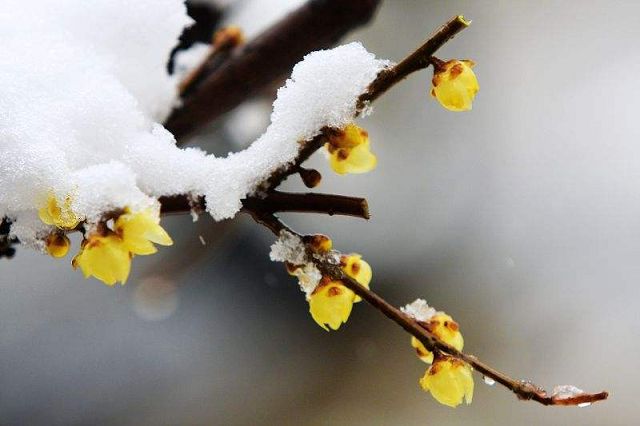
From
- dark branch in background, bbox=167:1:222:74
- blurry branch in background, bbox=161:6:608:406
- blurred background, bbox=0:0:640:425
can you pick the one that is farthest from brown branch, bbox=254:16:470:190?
blurred background, bbox=0:0:640:425

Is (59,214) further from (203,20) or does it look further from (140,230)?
(203,20)

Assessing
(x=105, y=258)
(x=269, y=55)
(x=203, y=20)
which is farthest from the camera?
(x=203, y=20)

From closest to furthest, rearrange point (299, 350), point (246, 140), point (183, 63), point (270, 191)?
1. point (270, 191)
2. point (183, 63)
3. point (246, 140)
4. point (299, 350)

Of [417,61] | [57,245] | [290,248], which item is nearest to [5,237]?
[57,245]

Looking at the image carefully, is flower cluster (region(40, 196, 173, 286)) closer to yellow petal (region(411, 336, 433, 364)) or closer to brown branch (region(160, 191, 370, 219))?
brown branch (region(160, 191, 370, 219))

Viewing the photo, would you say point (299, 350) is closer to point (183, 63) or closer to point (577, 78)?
point (577, 78)

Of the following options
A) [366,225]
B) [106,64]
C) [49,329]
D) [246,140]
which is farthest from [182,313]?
[106,64]
